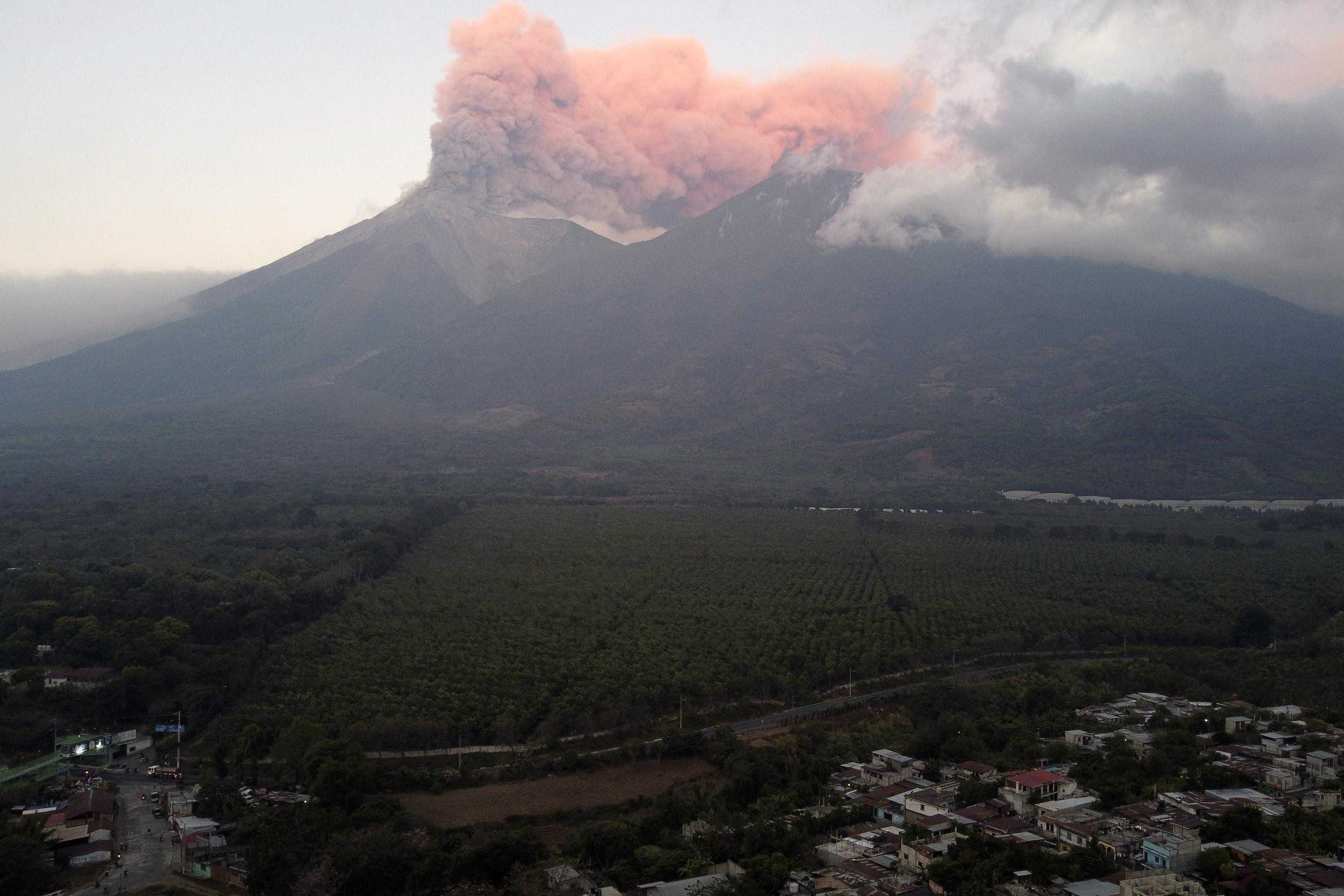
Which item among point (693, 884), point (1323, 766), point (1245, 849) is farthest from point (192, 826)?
point (1323, 766)

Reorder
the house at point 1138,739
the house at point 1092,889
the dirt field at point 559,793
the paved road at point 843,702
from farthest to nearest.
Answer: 1. the paved road at point 843,702
2. the house at point 1138,739
3. the dirt field at point 559,793
4. the house at point 1092,889

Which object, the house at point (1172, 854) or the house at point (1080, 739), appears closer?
the house at point (1172, 854)

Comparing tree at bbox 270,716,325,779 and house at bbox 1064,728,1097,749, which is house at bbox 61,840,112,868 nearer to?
tree at bbox 270,716,325,779

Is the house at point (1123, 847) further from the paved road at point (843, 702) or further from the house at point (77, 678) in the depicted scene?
the house at point (77, 678)

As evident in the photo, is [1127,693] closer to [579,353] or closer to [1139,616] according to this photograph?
[1139,616]

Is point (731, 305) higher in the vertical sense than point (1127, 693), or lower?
higher

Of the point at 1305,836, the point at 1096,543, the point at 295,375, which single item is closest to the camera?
the point at 1305,836

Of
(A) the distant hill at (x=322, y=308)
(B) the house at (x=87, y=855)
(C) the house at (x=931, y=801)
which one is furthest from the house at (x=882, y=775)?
(A) the distant hill at (x=322, y=308)

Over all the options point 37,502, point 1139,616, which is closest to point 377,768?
point 1139,616
